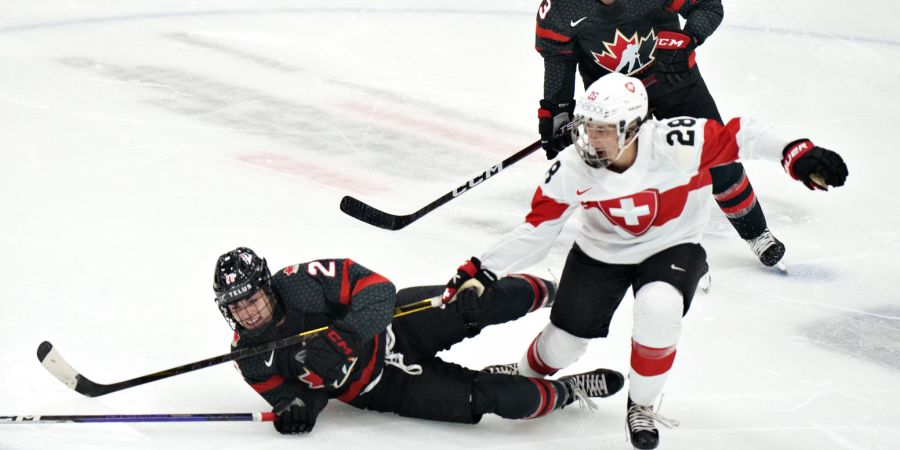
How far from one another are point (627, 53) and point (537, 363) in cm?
128

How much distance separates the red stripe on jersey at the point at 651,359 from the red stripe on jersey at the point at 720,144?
1.65 feet

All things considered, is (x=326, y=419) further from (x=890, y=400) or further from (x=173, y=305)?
(x=890, y=400)

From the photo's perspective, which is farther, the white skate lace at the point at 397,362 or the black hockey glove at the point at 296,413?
the white skate lace at the point at 397,362

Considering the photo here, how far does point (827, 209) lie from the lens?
494cm

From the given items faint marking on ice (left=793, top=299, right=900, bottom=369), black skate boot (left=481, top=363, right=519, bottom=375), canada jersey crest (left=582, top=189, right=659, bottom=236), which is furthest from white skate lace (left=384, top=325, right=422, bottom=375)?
faint marking on ice (left=793, top=299, right=900, bottom=369)

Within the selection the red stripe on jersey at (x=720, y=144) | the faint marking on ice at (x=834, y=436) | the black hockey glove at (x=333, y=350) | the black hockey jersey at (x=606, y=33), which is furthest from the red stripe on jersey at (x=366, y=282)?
the black hockey jersey at (x=606, y=33)

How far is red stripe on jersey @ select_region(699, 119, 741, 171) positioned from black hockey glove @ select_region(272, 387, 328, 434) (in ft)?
3.94

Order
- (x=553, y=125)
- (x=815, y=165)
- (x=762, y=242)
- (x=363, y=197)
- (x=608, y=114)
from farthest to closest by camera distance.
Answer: (x=363, y=197)
(x=762, y=242)
(x=553, y=125)
(x=608, y=114)
(x=815, y=165)

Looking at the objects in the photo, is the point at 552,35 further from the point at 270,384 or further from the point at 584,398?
the point at 270,384

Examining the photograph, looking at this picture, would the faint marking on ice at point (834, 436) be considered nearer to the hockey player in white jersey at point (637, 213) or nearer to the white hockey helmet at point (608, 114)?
the hockey player in white jersey at point (637, 213)

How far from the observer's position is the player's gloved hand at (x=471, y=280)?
10.3ft

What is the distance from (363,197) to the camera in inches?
198

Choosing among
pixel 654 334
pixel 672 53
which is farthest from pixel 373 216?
pixel 654 334

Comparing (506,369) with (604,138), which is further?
(506,369)
